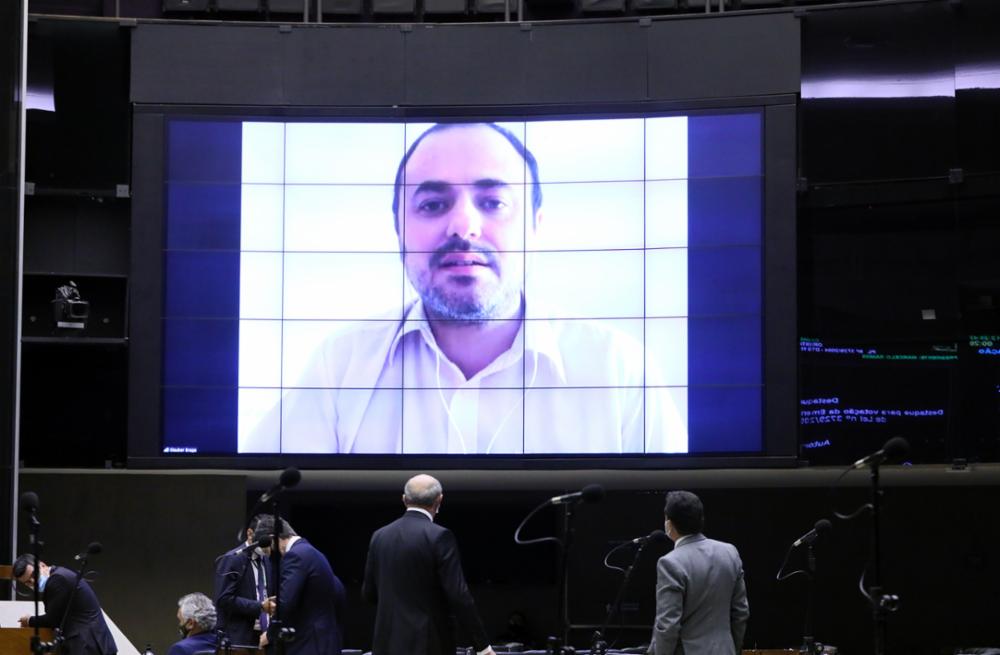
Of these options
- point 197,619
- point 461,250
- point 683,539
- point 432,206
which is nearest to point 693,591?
point 683,539

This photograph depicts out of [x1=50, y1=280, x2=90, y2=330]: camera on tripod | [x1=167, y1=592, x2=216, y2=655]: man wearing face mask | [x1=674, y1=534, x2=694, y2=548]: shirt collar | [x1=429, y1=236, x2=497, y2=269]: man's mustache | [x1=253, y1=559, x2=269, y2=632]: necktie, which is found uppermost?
[x1=429, y1=236, x2=497, y2=269]: man's mustache

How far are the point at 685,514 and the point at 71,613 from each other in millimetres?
4968

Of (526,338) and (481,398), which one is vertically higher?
(526,338)

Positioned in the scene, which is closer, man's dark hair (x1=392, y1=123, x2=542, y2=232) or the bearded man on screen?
the bearded man on screen

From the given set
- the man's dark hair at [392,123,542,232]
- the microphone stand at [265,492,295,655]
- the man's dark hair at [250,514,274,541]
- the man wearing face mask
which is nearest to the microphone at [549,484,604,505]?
the microphone stand at [265,492,295,655]

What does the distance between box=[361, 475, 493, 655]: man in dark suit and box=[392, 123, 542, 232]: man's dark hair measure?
10.5 meters

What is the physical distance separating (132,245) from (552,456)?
18.2 ft

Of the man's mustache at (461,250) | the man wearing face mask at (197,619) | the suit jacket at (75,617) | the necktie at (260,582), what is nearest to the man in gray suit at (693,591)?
the necktie at (260,582)

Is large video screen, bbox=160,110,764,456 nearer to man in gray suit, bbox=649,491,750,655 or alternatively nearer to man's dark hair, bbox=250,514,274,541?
man's dark hair, bbox=250,514,274,541

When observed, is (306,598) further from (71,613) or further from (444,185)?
(444,185)

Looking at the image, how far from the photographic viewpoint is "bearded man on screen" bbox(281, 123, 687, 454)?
1756 cm

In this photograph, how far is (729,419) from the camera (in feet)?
56.5

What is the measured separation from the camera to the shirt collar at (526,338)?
17.7m

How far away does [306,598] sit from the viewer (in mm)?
9188
